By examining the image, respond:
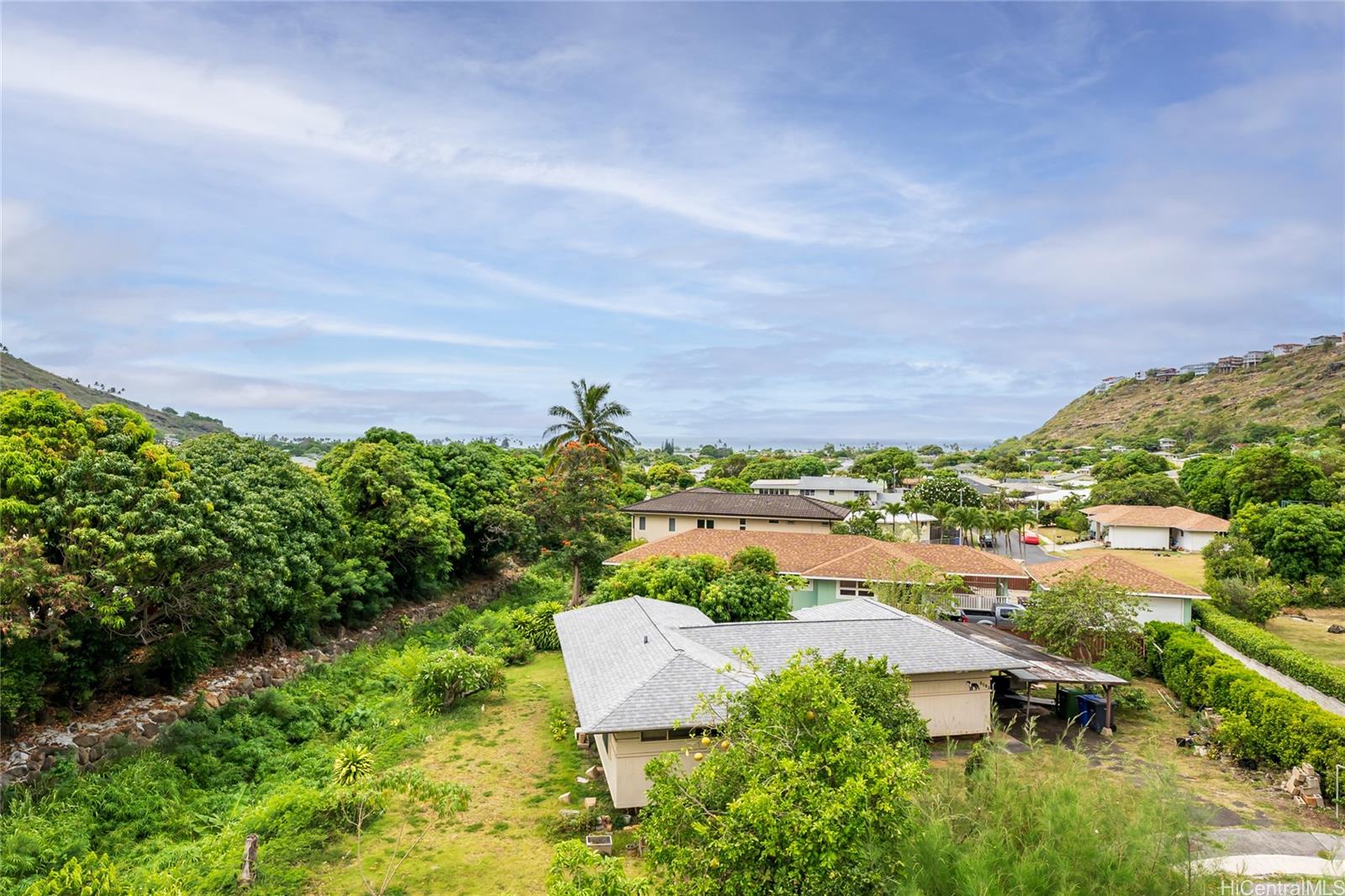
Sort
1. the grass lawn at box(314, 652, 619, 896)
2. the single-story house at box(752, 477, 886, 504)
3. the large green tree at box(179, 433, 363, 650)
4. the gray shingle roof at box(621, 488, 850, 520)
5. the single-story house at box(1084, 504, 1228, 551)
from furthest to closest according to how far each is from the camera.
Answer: the single-story house at box(752, 477, 886, 504) < the single-story house at box(1084, 504, 1228, 551) < the gray shingle roof at box(621, 488, 850, 520) < the large green tree at box(179, 433, 363, 650) < the grass lawn at box(314, 652, 619, 896)

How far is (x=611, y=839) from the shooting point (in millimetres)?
12039

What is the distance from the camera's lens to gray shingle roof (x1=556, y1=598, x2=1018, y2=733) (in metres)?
13.3

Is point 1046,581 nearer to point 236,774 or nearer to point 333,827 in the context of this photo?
point 333,827

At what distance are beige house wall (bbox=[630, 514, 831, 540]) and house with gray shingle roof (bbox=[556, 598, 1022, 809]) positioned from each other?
2031 cm

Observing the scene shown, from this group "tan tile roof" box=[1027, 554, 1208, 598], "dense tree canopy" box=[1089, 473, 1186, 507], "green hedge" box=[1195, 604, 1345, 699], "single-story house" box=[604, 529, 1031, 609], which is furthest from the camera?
"dense tree canopy" box=[1089, 473, 1186, 507]

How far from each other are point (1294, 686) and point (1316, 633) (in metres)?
13.9

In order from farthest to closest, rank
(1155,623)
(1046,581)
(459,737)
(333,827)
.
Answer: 1. (1046,581)
2. (1155,623)
3. (459,737)
4. (333,827)

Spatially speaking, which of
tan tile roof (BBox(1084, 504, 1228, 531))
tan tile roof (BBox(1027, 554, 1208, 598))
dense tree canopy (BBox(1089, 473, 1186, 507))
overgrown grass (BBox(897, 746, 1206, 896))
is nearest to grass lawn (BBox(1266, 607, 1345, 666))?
tan tile roof (BBox(1027, 554, 1208, 598))

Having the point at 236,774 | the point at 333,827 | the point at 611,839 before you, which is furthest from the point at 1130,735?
the point at 236,774

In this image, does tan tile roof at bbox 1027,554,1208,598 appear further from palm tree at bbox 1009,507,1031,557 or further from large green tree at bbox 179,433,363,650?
large green tree at bbox 179,433,363,650

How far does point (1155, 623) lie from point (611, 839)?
20568 millimetres

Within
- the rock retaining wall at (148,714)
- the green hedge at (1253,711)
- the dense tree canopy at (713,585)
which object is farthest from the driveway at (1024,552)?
the rock retaining wall at (148,714)

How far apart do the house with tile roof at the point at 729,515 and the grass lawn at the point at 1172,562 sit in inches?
551

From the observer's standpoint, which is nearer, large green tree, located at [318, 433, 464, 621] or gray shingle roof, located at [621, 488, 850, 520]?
large green tree, located at [318, 433, 464, 621]
